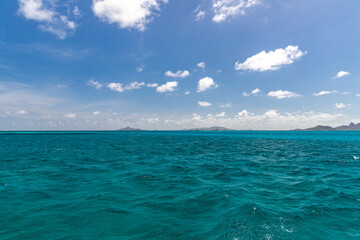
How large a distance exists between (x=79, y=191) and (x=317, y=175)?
2285cm

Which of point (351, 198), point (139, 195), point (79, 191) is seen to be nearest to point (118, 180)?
point (79, 191)

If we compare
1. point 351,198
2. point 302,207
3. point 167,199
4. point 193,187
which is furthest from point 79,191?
point 351,198

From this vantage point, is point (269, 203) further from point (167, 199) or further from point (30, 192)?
point (30, 192)

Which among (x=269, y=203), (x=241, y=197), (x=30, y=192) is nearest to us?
(x=269, y=203)

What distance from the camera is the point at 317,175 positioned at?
1869 centimetres

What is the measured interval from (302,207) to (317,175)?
10775mm

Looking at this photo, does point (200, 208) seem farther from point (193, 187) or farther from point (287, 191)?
point (287, 191)

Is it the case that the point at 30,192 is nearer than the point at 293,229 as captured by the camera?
No

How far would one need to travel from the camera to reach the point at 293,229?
27.3 feet

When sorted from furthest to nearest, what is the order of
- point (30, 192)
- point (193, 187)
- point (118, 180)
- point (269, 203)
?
1. point (118, 180)
2. point (193, 187)
3. point (30, 192)
4. point (269, 203)

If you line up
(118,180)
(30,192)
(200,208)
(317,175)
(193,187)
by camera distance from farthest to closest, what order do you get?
(317,175)
(118,180)
(193,187)
(30,192)
(200,208)

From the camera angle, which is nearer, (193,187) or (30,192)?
(30,192)

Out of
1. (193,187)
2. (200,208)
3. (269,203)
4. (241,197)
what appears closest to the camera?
(200,208)

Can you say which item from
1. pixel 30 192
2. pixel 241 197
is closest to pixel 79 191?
pixel 30 192
